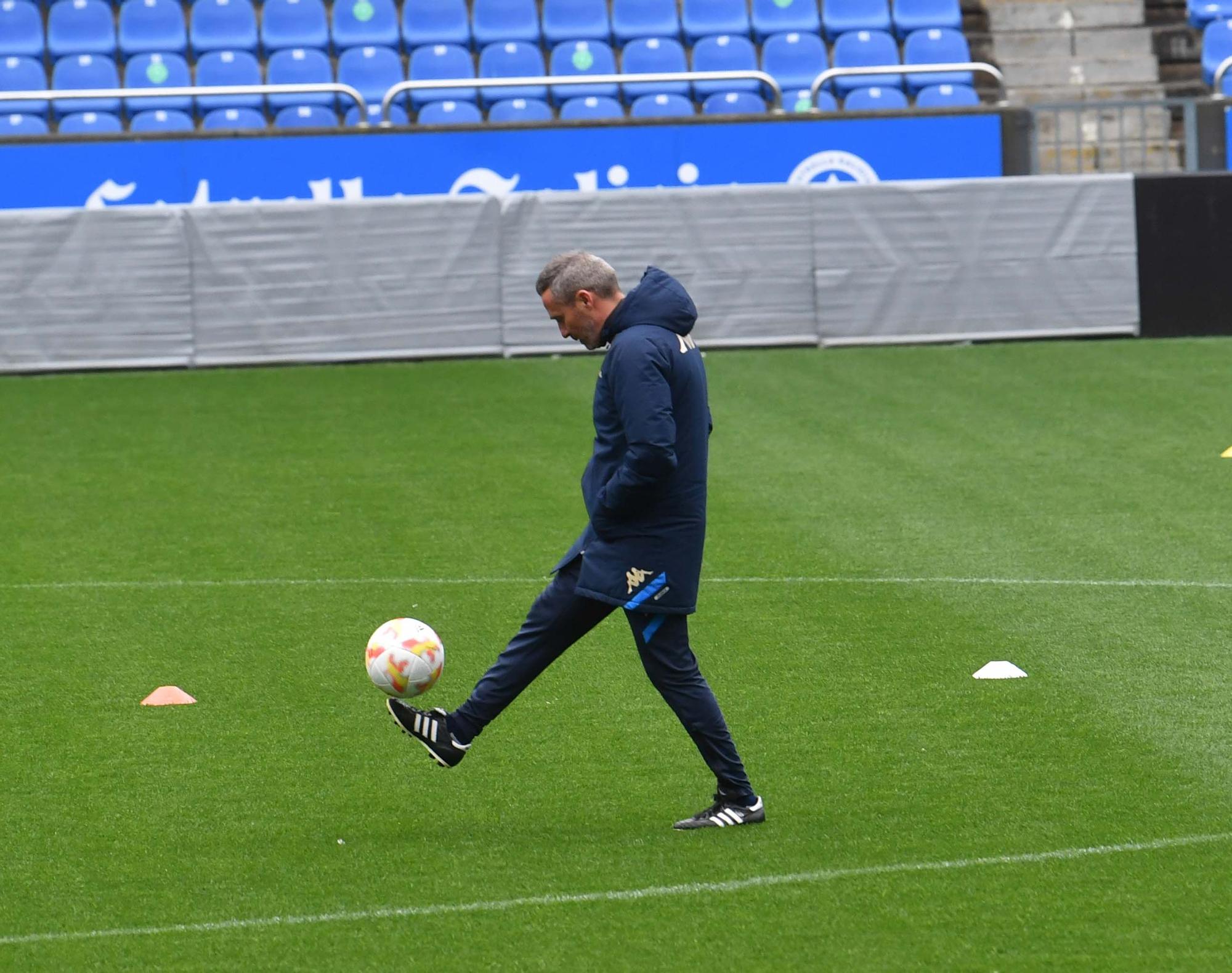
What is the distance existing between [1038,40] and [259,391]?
43.0 feet

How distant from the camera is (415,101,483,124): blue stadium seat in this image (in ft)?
71.6

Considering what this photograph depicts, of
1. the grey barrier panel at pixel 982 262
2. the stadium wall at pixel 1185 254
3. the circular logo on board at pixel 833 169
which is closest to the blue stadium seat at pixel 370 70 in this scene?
the circular logo on board at pixel 833 169

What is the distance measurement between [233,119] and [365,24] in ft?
10.5

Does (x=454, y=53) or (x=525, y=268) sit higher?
(x=454, y=53)

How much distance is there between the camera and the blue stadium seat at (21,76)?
22562mm

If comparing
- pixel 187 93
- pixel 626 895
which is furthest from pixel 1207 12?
pixel 626 895

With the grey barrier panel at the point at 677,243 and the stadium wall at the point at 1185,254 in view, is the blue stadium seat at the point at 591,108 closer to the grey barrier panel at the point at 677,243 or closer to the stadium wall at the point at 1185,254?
the grey barrier panel at the point at 677,243

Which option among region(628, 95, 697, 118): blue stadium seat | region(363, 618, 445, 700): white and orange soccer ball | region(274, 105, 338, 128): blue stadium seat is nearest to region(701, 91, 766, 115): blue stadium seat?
region(628, 95, 697, 118): blue stadium seat

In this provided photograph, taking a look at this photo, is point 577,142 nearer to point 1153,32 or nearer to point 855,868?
point 1153,32

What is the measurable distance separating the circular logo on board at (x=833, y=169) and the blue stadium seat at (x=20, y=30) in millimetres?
9595

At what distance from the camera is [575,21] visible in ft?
79.6

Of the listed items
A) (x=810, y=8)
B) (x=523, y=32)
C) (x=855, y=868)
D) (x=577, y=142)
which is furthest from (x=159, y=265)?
(x=855, y=868)

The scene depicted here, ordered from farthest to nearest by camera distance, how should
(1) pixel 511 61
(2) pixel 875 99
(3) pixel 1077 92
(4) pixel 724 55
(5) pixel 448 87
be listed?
(3) pixel 1077 92
(4) pixel 724 55
(1) pixel 511 61
(2) pixel 875 99
(5) pixel 448 87

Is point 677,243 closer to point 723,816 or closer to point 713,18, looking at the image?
point 713,18
